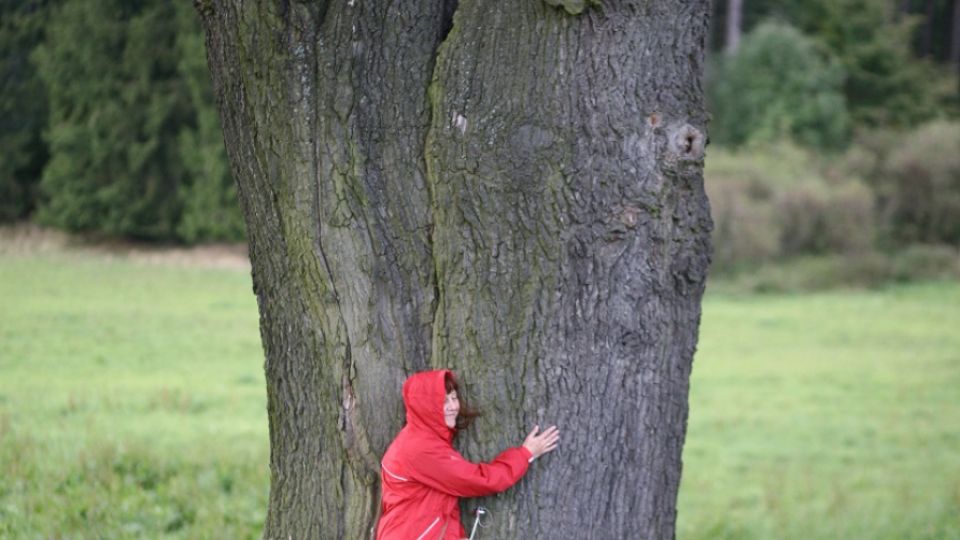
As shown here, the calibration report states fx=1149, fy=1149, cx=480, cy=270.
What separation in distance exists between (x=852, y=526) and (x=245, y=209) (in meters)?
5.37

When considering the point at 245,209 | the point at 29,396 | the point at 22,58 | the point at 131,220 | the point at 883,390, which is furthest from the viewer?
the point at 131,220

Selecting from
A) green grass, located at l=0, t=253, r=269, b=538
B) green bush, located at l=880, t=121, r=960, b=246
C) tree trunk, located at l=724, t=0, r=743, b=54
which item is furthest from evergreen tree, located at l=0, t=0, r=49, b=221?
tree trunk, located at l=724, t=0, r=743, b=54

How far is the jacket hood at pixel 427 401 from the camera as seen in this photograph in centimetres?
409

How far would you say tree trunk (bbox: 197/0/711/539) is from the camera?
4086 mm

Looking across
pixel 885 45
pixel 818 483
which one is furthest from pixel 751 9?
→ pixel 818 483

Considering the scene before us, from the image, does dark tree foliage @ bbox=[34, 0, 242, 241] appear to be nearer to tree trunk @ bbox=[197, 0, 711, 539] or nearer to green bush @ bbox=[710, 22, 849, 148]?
green bush @ bbox=[710, 22, 849, 148]

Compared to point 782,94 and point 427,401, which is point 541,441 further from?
point 782,94

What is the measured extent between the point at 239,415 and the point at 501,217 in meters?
8.14

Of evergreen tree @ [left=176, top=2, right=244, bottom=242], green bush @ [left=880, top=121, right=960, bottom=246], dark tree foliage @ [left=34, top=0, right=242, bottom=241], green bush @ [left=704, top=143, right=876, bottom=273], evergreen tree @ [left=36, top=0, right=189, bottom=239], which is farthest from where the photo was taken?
green bush @ [left=880, top=121, right=960, bottom=246]

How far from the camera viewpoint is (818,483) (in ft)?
33.6

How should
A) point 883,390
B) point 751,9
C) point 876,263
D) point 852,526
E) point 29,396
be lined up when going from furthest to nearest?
1. point 751,9
2. point 876,263
3. point 883,390
4. point 29,396
5. point 852,526

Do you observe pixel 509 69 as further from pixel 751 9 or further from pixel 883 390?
pixel 751 9

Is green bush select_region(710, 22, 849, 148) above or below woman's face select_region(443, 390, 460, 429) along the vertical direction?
above

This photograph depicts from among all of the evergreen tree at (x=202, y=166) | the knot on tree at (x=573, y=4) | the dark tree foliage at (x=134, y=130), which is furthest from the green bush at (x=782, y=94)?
the knot on tree at (x=573, y=4)
